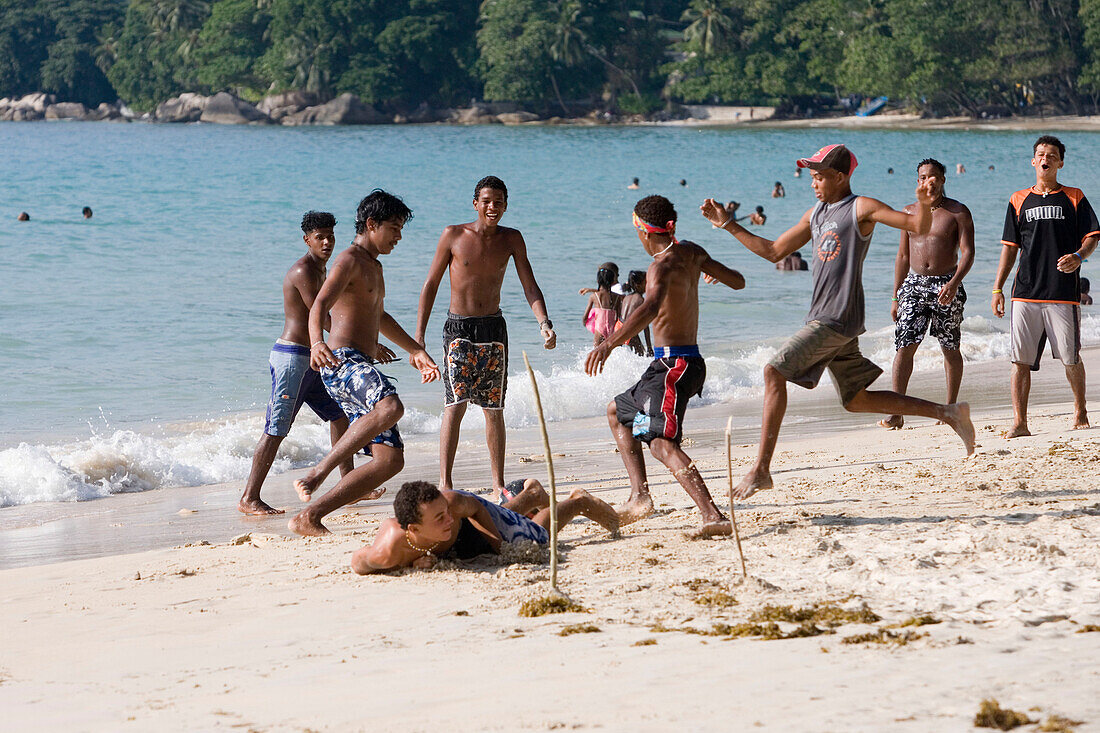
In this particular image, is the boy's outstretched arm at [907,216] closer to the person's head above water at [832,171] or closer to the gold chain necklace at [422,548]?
the person's head above water at [832,171]

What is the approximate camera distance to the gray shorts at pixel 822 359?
5574 mm

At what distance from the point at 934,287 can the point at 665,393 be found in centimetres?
325

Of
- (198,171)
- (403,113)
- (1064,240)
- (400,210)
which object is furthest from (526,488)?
(403,113)

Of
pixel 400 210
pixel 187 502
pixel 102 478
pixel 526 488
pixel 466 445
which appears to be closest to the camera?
pixel 526 488

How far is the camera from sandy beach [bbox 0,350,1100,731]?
3441mm

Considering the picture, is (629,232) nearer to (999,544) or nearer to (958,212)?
(958,212)

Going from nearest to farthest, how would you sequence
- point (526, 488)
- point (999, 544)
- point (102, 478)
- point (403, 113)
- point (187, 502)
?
point (999, 544)
point (526, 488)
point (187, 502)
point (102, 478)
point (403, 113)

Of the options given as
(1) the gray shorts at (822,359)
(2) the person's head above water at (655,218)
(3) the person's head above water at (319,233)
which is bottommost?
(1) the gray shorts at (822,359)

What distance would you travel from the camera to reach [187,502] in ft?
25.7

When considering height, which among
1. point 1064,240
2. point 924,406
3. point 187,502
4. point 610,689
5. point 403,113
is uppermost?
point 403,113

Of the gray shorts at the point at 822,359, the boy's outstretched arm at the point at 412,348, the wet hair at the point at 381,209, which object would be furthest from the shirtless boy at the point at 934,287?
the wet hair at the point at 381,209

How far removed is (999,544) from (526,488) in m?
2.04

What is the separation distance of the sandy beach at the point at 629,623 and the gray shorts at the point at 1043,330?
82 centimetres

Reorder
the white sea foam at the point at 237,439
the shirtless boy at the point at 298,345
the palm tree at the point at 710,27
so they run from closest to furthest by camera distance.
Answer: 1. the shirtless boy at the point at 298,345
2. the white sea foam at the point at 237,439
3. the palm tree at the point at 710,27
